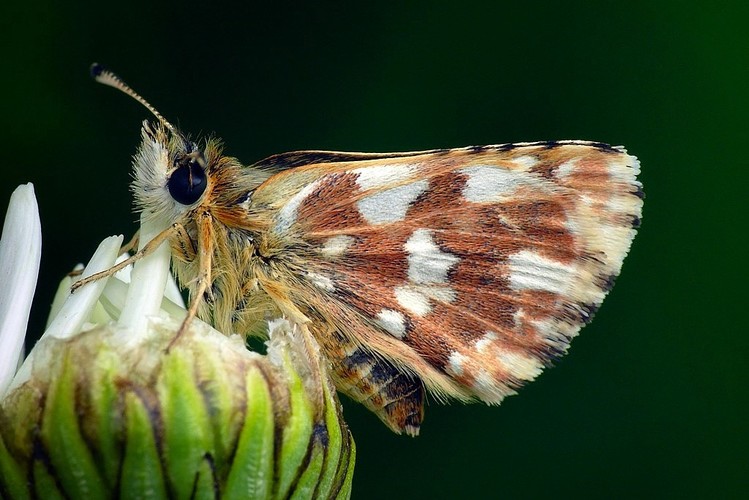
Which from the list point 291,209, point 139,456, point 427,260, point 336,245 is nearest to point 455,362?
point 427,260

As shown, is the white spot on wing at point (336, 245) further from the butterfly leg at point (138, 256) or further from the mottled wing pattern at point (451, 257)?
the butterfly leg at point (138, 256)

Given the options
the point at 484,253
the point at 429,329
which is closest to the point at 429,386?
the point at 429,329

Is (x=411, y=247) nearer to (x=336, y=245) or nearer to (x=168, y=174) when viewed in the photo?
(x=336, y=245)

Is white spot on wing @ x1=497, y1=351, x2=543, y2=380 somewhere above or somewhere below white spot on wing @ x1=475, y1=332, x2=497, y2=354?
below

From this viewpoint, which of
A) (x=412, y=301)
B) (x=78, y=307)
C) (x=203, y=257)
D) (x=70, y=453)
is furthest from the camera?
(x=412, y=301)

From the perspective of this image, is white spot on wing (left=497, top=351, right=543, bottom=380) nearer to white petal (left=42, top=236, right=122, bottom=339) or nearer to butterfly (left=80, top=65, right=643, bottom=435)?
butterfly (left=80, top=65, right=643, bottom=435)

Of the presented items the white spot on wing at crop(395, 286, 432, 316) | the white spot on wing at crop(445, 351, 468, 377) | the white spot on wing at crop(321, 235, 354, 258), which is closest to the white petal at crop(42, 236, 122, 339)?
the white spot on wing at crop(321, 235, 354, 258)

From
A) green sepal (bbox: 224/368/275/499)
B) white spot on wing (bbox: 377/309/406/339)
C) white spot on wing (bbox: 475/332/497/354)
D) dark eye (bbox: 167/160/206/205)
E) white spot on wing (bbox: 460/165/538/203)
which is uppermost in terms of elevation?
dark eye (bbox: 167/160/206/205)
